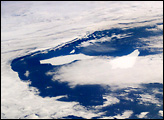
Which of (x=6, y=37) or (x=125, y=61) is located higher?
(x=6, y=37)

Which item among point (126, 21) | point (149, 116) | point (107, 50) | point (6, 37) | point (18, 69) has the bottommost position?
point (149, 116)

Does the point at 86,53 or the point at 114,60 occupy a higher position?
the point at 86,53

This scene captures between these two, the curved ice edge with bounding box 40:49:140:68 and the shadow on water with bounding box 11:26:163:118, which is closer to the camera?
the shadow on water with bounding box 11:26:163:118

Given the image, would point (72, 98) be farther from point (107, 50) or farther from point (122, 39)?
point (122, 39)

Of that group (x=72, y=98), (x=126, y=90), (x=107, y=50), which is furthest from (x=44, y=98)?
(x=107, y=50)

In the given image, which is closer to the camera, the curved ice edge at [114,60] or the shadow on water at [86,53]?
the shadow on water at [86,53]

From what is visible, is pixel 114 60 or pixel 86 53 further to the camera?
pixel 86 53

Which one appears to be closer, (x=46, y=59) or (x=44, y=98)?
(x=44, y=98)

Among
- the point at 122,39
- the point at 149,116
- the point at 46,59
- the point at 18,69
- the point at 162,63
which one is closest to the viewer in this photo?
the point at 149,116
